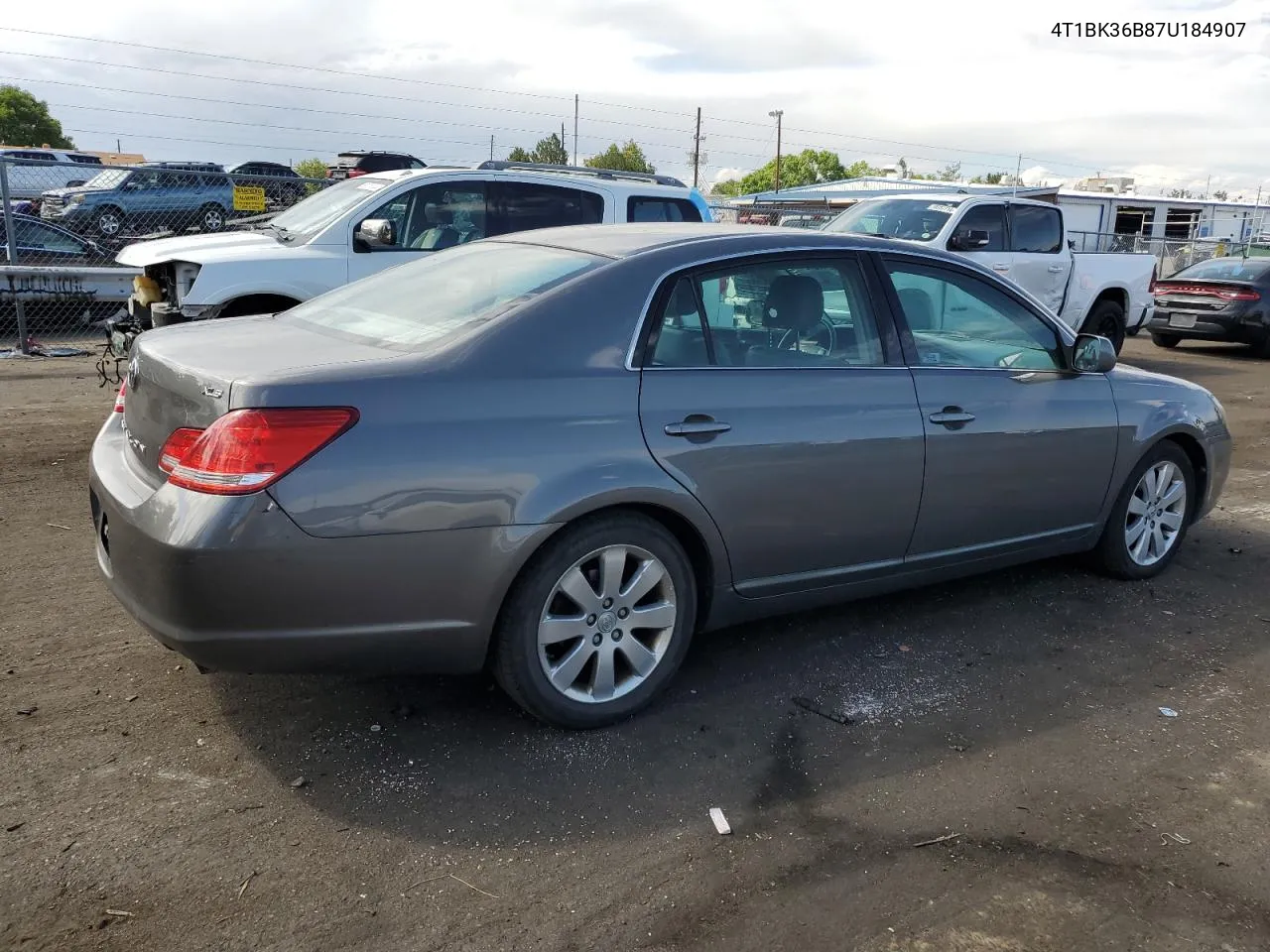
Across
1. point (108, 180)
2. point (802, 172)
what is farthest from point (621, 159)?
point (108, 180)

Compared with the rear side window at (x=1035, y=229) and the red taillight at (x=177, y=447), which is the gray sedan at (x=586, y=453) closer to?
the red taillight at (x=177, y=447)

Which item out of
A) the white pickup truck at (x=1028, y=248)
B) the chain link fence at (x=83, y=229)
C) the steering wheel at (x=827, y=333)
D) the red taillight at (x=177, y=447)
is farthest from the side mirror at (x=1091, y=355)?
the chain link fence at (x=83, y=229)

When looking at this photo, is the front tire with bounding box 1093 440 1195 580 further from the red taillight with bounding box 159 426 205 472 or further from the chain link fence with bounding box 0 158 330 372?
the chain link fence with bounding box 0 158 330 372

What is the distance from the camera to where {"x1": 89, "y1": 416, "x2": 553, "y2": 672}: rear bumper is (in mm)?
2930

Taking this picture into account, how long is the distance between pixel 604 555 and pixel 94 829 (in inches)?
63.3

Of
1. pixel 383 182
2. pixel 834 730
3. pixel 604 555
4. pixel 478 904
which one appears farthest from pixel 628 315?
pixel 383 182

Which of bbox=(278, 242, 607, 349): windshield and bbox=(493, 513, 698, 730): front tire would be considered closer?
bbox=(493, 513, 698, 730): front tire

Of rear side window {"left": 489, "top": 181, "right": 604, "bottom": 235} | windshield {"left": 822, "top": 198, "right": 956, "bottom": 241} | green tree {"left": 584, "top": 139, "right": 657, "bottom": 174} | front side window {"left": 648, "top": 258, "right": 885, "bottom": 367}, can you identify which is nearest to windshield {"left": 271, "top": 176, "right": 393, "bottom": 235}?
rear side window {"left": 489, "top": 181, "right": 604, "bottom": 235}

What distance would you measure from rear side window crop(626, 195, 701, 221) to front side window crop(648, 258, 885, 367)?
17.0 ft

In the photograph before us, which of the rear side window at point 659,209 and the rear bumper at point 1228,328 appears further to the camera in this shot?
the rear bumper at point 1228,328

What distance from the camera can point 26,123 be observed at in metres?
69.5

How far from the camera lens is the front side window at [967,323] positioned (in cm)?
431

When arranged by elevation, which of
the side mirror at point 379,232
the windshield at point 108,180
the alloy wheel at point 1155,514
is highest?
the windshield at point 108,180

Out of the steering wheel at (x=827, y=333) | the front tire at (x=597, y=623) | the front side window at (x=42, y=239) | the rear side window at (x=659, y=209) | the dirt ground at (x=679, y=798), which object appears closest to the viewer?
the dirt ground at (x=679, y=798)
